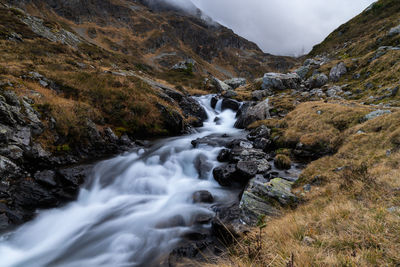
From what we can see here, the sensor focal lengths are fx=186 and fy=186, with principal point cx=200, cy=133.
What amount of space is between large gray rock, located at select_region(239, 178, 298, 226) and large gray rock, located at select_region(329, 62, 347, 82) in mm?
29228

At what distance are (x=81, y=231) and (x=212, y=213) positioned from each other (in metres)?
5.30

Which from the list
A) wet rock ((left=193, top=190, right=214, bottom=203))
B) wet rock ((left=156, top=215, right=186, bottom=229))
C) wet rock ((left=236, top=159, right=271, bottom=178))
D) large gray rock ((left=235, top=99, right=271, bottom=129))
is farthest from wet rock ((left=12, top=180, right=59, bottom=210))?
large gray rock ((left=235, top=99, right=271, bottom=129))

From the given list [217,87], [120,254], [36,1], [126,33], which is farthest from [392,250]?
[126,33]

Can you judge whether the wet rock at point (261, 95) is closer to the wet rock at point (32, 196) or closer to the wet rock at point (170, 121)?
the wet rock at point (170, 121)

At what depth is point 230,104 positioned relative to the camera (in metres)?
32.0

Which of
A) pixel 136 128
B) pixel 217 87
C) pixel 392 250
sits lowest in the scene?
pixel 392 250

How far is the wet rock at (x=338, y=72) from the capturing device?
28.1 meters

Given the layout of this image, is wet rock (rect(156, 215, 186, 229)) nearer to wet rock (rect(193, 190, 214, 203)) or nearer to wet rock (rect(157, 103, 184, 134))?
wet rock (rect(193, 190, 214, 203))

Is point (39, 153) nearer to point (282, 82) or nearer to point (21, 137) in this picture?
point (21, 137)

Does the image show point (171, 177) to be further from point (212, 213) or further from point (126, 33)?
point (126, 33)

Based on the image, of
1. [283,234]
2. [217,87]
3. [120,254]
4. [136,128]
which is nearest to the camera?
[283,234]

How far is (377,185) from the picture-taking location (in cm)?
441

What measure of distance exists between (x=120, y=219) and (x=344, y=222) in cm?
802

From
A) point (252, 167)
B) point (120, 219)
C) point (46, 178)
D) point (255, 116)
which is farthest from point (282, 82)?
point (46, 178)
